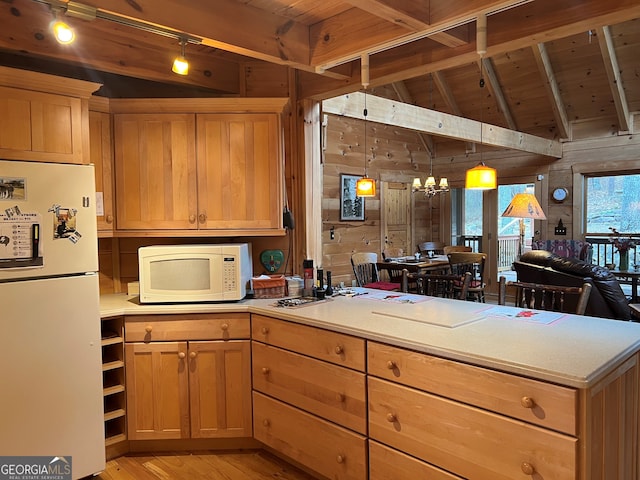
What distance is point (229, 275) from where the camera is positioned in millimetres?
2875

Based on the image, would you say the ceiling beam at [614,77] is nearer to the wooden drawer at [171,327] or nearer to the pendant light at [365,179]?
the pendant light at [365,179]

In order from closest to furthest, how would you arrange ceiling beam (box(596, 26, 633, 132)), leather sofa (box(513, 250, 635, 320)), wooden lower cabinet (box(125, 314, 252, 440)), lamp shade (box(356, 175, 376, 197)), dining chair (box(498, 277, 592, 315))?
1. dining chair (box(498, 277, 592, 315))
2. wooden lower cabinet (box(125, 314, 252, 440))
3. leather sofa (box(513, 250, 635, 320))
4. lamp shade (box(356, 175, 376, 197))
5. ceiling beam (box(596, 26, 633, 132))

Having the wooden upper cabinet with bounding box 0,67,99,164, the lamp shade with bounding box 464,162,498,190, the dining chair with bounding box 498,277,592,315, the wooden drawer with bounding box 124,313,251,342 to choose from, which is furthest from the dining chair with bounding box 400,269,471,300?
the wooden upper cabinet with bounding box 0,67,99,164

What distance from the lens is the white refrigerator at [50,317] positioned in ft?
7.30

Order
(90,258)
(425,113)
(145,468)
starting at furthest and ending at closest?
(425,113)
(145,468)
(90,258)

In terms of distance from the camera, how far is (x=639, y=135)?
23.6ft

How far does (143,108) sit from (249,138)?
2.31 feet

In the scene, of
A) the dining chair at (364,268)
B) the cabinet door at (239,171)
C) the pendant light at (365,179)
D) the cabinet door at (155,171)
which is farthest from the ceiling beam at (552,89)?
the cabinet door at (155,171)

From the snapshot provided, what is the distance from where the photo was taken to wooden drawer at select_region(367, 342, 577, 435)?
1519 millimetres

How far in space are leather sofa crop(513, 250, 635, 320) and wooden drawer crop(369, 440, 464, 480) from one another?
3.01 meters

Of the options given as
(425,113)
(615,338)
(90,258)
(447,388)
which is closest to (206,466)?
(90,258)

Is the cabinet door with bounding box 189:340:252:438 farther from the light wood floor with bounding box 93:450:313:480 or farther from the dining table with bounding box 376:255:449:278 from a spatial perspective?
the dining table with bounding box 376:255:449:278

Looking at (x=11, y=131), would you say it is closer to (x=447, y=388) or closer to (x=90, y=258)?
(x=90, y=258)

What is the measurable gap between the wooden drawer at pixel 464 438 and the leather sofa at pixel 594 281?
3.00m
